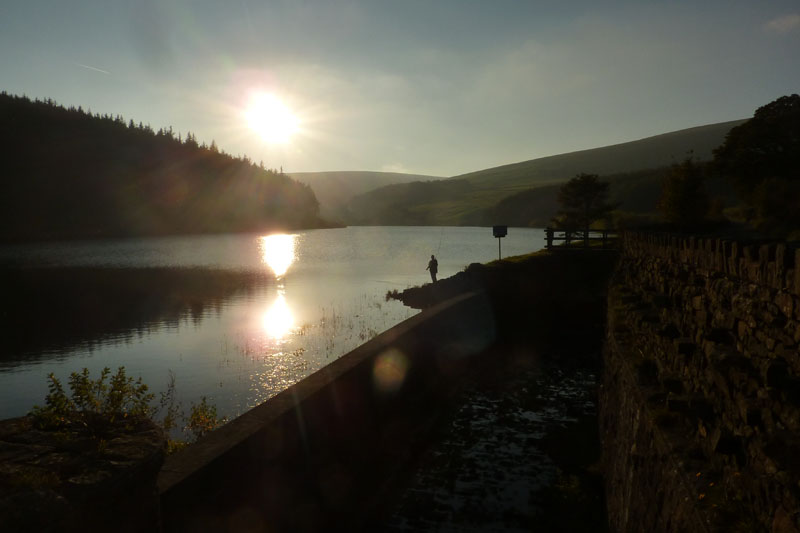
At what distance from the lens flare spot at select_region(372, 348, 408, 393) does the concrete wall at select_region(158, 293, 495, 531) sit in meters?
0.02

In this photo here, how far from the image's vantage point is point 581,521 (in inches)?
348

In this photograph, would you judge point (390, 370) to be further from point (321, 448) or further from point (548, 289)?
point (548, 289)

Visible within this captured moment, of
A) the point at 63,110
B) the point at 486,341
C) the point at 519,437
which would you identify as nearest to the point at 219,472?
the point at 519,437

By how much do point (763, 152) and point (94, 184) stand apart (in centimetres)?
16442

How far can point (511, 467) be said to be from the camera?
35.3 feet

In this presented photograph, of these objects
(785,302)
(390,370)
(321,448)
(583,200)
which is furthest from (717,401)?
(583,200)

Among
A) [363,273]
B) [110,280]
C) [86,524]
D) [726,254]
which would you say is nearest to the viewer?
[86,524]

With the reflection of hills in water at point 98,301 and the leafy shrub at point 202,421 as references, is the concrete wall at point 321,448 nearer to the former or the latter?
the leafy shrub at point 202,421

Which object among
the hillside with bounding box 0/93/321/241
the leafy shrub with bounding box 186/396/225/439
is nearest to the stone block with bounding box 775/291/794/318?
the leafy shrub with bounding box 186/396/225/439

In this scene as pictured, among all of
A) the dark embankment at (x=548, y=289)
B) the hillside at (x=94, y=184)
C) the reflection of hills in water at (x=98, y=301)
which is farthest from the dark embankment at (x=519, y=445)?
the hillside at (x=94, y=184)

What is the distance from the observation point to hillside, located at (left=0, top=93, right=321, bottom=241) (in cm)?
13538

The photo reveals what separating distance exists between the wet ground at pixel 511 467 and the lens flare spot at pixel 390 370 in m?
1.62

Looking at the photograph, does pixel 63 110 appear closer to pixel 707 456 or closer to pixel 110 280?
pixel 110 280

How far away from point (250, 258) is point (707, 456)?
71.4 m
